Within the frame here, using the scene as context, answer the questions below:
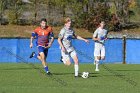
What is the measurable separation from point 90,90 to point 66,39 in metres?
4.86

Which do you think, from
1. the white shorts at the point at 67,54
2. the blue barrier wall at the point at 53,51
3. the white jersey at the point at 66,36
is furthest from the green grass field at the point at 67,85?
the blue barrier wall at the point at 53,51

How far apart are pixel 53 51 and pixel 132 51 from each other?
4.73 m

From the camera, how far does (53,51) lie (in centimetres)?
3178

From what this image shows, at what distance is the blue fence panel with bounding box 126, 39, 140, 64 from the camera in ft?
106

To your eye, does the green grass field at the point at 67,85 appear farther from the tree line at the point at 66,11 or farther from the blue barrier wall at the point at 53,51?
the tree line at the point at 66,11

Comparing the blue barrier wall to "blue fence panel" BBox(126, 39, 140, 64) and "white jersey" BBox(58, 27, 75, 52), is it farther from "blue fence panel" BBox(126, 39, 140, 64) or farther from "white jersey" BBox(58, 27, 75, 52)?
"white jersey" BBox(58, 27, 75, 52)

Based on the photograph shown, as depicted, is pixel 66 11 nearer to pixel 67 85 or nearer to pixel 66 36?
pixel 66 36

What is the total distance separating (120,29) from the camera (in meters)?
51.9

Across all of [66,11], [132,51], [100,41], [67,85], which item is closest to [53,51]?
[132,51]

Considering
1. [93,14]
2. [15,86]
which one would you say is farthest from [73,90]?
[93,14]

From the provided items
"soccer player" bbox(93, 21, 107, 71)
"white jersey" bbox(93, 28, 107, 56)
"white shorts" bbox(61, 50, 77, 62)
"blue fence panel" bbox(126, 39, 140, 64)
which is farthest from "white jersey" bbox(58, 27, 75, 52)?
"blue fence panel" bbox(126, 39, 140, 64)

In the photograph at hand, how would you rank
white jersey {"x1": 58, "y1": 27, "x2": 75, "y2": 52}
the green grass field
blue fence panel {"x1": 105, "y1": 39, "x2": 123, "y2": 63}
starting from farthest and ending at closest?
1. blue fence panel {"x1": 105, "y1": 39, "x2": 123, "y2": 63}
2. white jersey {"x1": 58, "y1": 27, "x2": 75, "y2": 52}
3. the green grass field

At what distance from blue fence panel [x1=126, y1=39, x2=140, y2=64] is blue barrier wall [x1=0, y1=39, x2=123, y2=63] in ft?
1.41

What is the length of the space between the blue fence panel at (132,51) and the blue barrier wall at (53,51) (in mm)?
428
